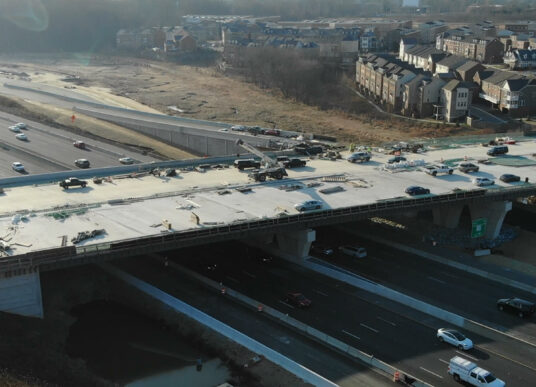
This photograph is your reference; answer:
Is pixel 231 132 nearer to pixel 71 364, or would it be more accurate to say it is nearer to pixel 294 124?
pixel 294 124

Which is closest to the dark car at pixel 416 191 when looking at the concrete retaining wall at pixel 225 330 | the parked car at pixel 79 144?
the concrete retaining wall at pixel 225 330

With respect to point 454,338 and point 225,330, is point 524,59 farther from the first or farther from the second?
point 225,330

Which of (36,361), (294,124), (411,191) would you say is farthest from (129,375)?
(294,124)

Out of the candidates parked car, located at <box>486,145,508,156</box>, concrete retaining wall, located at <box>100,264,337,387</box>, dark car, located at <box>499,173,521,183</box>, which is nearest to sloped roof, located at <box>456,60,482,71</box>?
parked car, located at <box>486,145,508,156</box>

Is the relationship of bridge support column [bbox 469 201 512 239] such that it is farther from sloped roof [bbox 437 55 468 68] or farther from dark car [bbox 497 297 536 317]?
sloped roof [bbox 437 55 468 68]

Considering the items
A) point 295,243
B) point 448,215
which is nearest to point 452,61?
point 448,215

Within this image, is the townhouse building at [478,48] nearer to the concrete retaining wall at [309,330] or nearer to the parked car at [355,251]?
the parked car at [355,251]
